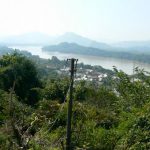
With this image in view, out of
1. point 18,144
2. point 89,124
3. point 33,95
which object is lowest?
point 33,95

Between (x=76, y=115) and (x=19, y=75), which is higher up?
(x=76, y=115)

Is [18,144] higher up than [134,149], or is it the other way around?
[18,144]

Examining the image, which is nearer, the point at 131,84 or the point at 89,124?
the point at 89,124

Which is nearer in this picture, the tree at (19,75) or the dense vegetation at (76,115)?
→ the dense vegetation at (76,115)

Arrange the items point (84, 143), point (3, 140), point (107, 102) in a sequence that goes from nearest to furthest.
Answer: point (3, 140) → point (84, 143) → point (107, 102)

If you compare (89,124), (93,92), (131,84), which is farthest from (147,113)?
(93,92)

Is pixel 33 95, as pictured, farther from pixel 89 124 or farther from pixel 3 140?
pixel 3 140

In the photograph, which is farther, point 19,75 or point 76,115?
point 19,75

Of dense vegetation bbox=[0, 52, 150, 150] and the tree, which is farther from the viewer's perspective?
the tree
